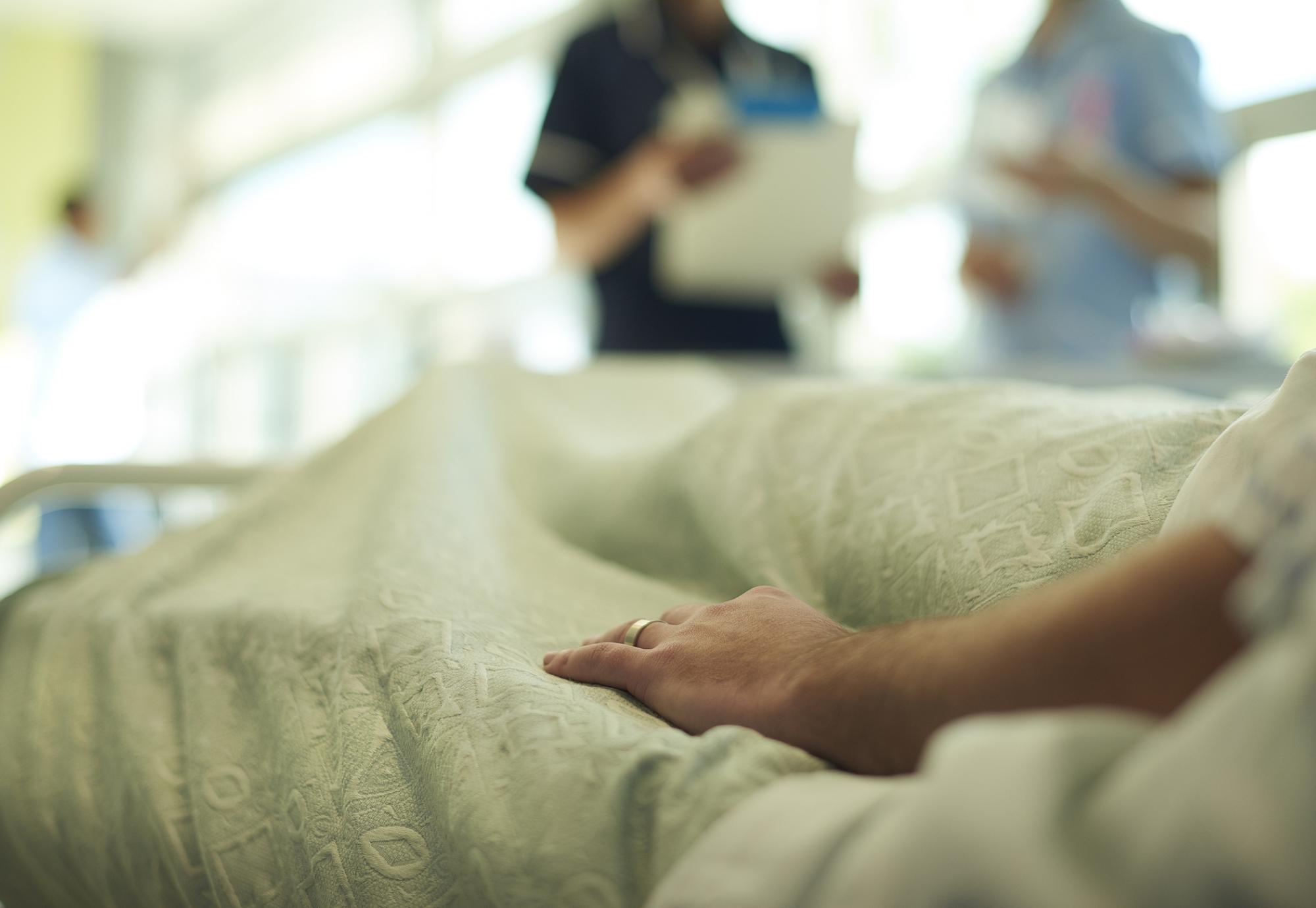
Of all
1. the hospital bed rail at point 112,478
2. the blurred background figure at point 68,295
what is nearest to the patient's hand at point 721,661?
the hospital bed rail at point 112,478

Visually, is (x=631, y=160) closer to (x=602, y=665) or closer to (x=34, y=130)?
(x=602, y=665)

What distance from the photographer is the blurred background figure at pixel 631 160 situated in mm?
1848

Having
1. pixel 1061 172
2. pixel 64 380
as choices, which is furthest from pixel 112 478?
pixel 64 380

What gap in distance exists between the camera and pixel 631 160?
1793 mm

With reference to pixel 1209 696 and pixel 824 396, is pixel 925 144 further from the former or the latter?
pixel 1209 696

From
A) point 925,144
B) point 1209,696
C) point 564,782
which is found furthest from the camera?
point 925,144

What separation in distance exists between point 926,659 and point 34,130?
7824 mm

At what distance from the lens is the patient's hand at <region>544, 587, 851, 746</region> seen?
1.77 feet

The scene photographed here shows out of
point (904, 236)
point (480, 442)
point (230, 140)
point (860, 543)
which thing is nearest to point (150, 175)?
point (230, 140)

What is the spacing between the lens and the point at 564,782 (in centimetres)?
49

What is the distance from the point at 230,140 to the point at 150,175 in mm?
902

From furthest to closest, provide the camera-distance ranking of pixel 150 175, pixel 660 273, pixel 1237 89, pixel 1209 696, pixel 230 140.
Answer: pixel 150 175 < pixel 230 140 < pixel 1237 89 < pixel 660 273 < pixel 1209 696

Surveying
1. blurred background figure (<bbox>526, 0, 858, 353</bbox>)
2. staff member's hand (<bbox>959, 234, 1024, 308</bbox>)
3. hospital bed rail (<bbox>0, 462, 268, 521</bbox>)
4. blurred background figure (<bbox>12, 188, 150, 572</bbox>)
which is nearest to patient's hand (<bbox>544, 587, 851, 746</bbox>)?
hospital bed rail (<bbox>0, 462, 268, 521</bbox>)

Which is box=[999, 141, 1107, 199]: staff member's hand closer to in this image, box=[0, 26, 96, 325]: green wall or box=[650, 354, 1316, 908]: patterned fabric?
box=[650, 354, 1316, 908]: patterned fabric
